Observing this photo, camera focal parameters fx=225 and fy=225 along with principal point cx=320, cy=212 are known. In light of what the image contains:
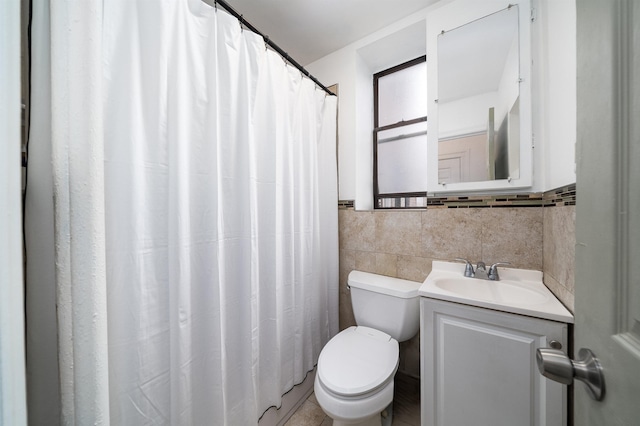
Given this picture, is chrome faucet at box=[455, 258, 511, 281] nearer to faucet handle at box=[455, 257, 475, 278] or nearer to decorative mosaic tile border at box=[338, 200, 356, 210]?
faucet handle at box=[455, 257, 475, 278]

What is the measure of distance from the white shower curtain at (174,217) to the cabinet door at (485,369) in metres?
0.75

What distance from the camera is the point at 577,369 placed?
1.12 feet

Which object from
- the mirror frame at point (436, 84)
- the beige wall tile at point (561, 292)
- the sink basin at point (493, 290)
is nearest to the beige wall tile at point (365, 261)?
the sink basin at point (493, 290)

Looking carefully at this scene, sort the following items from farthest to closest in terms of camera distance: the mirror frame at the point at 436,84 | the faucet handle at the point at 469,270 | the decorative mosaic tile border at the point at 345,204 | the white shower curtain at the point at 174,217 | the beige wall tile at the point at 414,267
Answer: the decorative mosaic tile border at the point at 345,204 < the beige wall tile at the point at 414,267 < the faucet handle at the point at 469,270 < the mirror frame at the point at 436,84 < the white shower curtain at the point at 174,217

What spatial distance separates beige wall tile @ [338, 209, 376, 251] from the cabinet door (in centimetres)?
69

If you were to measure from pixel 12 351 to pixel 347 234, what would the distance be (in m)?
1.58

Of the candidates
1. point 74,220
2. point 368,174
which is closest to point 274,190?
point 74,220

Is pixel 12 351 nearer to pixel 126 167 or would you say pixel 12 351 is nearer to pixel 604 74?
pixel 126 167

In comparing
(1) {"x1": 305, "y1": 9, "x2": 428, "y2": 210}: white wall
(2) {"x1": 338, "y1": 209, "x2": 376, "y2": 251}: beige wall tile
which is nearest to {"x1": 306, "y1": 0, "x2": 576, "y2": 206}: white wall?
(1) {"x1": 305, "y1": 9, "x2": 428, "y2": 210}: white wall

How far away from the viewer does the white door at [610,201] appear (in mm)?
274

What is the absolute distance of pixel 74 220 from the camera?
0.56m

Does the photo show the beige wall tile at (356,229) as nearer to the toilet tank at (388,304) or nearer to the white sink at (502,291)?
the toilet tank at (388,304)

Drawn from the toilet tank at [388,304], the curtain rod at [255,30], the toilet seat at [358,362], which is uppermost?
the curtain rod at [255,30]

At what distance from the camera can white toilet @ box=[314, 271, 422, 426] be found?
3.16 ft
